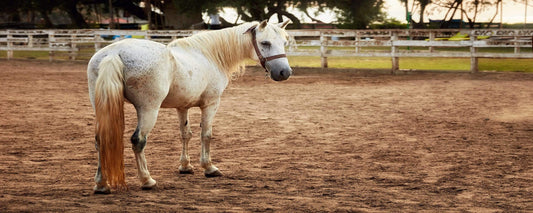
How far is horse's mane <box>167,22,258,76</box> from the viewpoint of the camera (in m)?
5.45

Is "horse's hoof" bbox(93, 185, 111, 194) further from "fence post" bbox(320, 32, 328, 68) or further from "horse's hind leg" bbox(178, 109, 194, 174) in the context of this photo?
"fence post" bbox(320, 32, 328, 68)

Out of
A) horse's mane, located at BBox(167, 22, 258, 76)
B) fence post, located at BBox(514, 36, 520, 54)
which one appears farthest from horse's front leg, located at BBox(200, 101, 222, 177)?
fence post, located at BBox(514, 36, 520, 54)

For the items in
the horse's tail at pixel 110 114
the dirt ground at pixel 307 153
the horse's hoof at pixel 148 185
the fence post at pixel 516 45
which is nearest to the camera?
the horse's tail at pixel 110 114

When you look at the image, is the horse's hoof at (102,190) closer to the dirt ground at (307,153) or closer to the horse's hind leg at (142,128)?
the dirt ground at (307,153)

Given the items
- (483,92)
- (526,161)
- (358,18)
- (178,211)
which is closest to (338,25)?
(358,18)

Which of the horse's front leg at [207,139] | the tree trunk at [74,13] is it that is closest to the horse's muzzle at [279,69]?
the horse's front leg at [207,139]

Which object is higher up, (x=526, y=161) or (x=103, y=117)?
(x=103, y=117)

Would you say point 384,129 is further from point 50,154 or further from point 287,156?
point 50,154

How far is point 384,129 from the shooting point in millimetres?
8117

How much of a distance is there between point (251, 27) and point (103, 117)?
169 centimetres

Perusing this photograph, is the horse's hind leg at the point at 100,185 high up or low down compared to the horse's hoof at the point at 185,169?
up

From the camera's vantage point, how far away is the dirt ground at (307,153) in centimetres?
450

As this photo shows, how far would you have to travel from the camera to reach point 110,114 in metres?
4.38

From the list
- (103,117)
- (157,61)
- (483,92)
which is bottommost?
(483,92)
